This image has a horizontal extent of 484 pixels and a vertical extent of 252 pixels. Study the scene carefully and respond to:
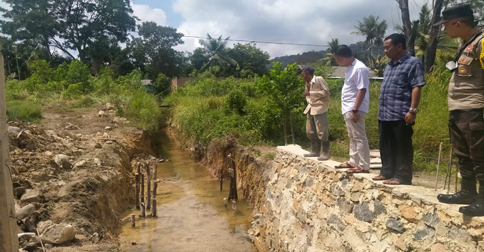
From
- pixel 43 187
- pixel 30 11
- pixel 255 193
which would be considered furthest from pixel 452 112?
pixel 30 11

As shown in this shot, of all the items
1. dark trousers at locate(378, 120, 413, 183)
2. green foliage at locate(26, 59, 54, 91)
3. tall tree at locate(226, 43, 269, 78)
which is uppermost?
tall tree at locate(226, 43, 269, 78)

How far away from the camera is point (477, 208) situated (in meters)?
2.46

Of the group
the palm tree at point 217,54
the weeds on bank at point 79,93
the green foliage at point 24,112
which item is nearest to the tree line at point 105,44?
the palm tree at point 217,54

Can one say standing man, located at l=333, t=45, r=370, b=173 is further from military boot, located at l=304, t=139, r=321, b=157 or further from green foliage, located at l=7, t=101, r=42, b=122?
green foliage, located at l=7, t=101, r=42, b=122

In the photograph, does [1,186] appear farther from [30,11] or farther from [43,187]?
[30,11]

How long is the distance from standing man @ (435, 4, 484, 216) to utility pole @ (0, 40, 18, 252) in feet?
12.5

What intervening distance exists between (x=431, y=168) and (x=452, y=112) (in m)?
4.11

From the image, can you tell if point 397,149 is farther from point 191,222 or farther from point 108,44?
point 108,44

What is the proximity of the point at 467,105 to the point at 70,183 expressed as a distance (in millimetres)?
7089

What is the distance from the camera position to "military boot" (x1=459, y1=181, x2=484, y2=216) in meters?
2.46

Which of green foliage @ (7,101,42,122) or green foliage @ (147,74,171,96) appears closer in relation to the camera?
green foliage @ (7,101,42,122)

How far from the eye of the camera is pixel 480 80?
8.34ft

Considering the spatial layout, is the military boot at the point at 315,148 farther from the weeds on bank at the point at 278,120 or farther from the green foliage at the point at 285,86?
the green foliage at the point at 285,86

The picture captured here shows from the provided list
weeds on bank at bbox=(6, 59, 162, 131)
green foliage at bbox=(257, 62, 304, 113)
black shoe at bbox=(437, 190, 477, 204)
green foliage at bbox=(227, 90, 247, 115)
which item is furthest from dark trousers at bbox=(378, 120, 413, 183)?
weeds on bank at bbox=(6, 59, 162, 131)
